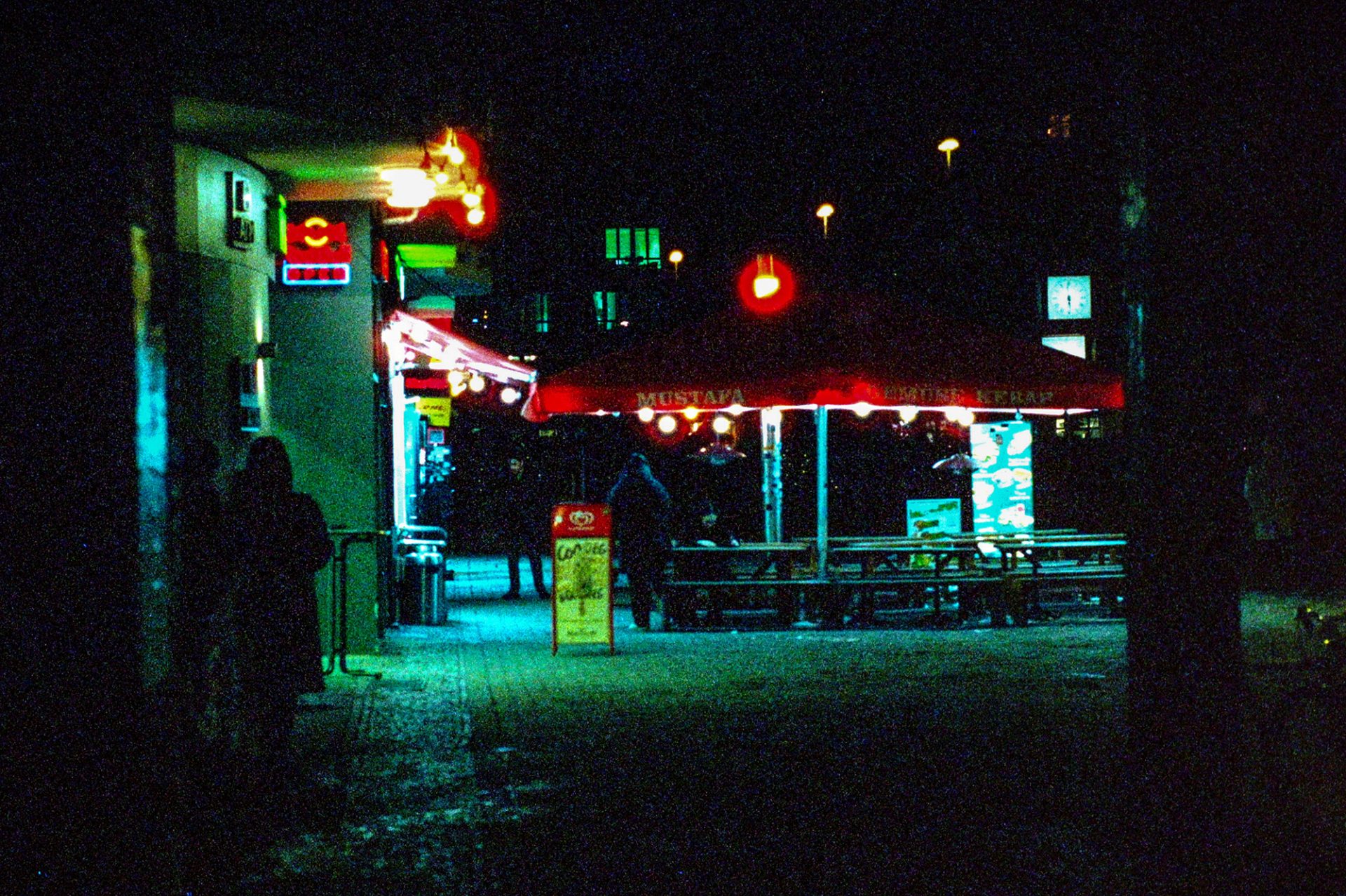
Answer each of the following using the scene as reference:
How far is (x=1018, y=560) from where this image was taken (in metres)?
19.5

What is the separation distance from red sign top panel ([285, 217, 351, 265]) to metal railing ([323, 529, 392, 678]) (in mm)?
2627

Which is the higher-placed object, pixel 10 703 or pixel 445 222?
pixel 445 222

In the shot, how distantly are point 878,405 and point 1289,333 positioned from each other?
16.2m

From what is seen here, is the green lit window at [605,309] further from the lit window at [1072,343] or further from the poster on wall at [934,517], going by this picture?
the poster on wall at [934,517]

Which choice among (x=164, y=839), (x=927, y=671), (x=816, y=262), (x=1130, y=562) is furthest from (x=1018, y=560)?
(x=816, y=262)

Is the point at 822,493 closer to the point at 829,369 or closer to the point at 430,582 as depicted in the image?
the point at 829,369

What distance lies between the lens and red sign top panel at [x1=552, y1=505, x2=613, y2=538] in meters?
15.2

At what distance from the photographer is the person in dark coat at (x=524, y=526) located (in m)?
22.9

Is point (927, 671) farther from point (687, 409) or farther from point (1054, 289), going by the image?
point (1054, 289)

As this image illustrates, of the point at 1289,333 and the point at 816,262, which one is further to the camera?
the point at 816,262

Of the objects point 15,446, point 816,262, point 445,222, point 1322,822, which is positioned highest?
point 816,262

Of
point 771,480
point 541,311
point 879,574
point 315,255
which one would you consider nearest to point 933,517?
point 771,480

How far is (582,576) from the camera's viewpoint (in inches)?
597

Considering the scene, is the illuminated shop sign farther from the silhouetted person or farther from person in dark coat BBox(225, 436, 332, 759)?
the silhouetted person
